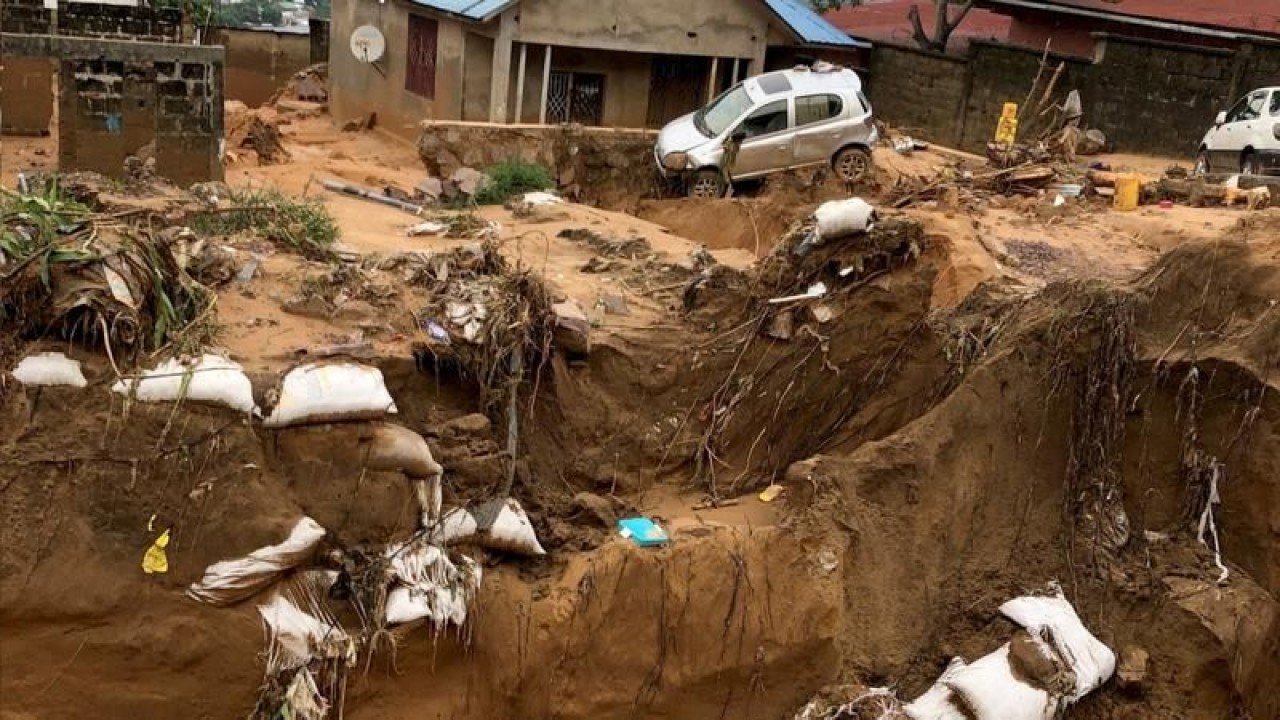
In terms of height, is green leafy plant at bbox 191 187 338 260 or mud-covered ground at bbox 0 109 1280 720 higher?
green leafy plant at bbox 191 187 338 260

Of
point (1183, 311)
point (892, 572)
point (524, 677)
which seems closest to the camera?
point (524, 677)

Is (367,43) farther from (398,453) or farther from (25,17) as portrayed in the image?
(398,453)

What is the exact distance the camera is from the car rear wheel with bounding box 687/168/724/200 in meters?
14.8

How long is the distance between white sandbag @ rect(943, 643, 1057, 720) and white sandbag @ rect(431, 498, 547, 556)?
2559mm

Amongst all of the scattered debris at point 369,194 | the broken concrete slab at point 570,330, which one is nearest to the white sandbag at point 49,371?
the broken concrete slab at point 570,330

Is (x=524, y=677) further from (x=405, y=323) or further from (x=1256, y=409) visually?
(x=1256, y=409)

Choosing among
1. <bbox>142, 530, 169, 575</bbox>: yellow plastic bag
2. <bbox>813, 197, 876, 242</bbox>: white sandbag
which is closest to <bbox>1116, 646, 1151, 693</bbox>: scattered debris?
<bbox>813, 197, 876, 242</bbox>: white sandbag

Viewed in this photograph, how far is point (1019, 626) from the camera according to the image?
7160 mm

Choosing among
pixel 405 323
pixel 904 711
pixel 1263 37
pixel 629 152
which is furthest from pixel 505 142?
pixel 1263 37

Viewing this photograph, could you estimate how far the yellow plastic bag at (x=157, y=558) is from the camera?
6078 mm

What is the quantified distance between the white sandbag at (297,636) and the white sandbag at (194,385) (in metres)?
1.06

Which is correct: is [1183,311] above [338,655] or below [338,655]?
above

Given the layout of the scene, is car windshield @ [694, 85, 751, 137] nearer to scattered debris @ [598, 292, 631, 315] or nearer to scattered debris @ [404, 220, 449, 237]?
scattered debris @ [404, 220, 449, 237]

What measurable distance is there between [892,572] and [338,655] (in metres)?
3.30
